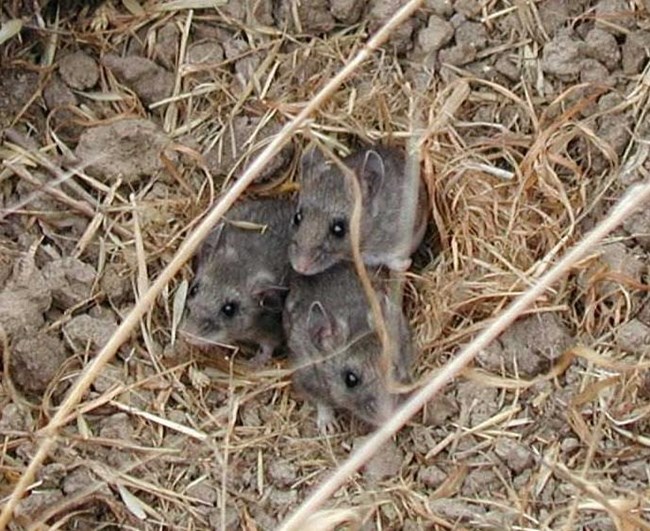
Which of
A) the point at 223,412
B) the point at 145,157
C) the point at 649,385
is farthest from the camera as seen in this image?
the point at 145,157

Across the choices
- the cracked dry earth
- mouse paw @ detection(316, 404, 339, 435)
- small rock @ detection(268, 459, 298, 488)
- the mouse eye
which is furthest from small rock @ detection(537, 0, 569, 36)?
small rock @ detection(268, 459, 298, 488)

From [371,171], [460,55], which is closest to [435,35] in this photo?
[460,55]

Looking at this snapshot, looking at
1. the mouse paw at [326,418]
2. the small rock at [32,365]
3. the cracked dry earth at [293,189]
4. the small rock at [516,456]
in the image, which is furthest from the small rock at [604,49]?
the small rock at [32,365]

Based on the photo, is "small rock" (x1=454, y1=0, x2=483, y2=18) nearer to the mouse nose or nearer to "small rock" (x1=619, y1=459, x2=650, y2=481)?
the mouse nose

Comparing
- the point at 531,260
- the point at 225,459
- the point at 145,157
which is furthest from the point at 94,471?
the point at 531,260

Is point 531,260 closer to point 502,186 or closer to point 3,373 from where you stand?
point 502,186
